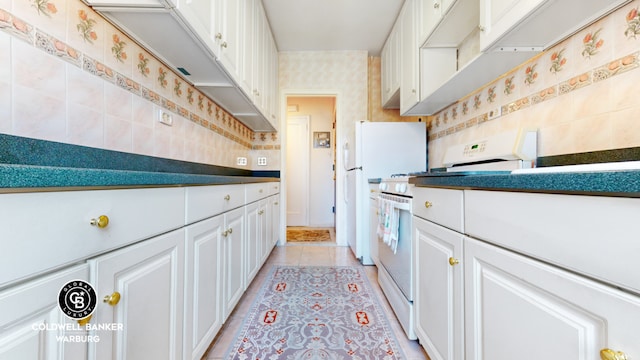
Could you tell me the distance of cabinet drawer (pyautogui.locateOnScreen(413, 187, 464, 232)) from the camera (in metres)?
0.88

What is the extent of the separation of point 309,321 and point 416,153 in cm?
179

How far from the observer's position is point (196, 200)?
1.00m

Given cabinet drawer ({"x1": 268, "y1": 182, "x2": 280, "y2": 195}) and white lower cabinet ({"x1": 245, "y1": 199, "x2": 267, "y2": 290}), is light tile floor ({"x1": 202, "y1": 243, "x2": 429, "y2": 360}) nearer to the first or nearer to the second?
white lower cabinet ({"x1": 245, "y1": 199, "x2": 267, "y2": 290})

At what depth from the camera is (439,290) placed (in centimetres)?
100

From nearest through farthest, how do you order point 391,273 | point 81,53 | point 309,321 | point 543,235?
point 543,235 → point 81,53 → point 309,321 → point 391,273

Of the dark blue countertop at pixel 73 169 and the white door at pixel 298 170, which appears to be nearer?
the dark blue countertop at pixel 73 169

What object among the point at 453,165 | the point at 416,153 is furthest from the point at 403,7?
→ the point at 453,165

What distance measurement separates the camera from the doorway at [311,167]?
182 inches

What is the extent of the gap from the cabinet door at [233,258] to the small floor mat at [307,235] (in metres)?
1.99

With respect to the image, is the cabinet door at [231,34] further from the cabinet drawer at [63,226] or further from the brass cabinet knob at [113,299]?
the brass cabinet knob at [113,299]

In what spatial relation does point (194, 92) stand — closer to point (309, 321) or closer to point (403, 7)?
point (309, 321)

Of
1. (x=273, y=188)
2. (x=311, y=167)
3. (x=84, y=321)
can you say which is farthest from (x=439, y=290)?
(x=311, y=167)

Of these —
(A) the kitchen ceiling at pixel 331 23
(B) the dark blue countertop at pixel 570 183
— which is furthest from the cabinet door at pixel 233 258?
(A) the kitchen ceiling at pixel 331 23

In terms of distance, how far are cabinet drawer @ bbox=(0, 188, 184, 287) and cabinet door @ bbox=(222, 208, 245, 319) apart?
0.64 m
